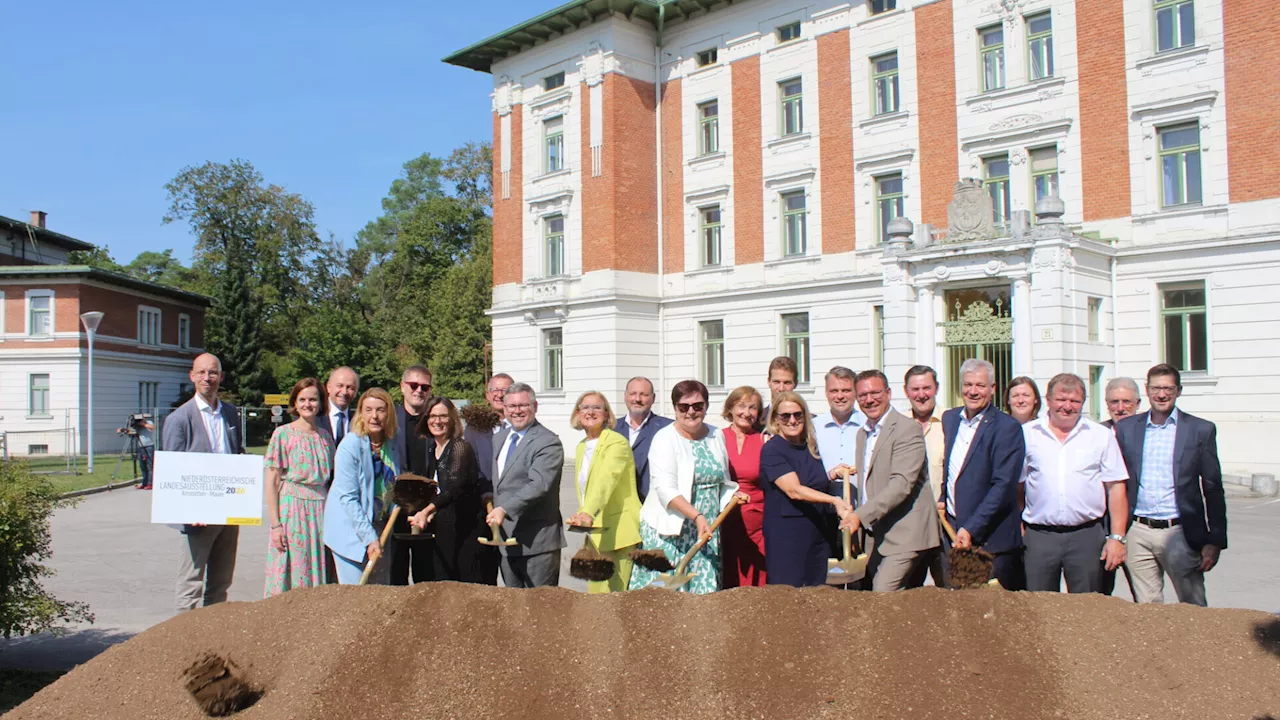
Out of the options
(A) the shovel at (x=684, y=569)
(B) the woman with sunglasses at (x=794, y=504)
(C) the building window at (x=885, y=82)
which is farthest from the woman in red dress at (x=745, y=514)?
(C) the building window at (x=885, y=82)

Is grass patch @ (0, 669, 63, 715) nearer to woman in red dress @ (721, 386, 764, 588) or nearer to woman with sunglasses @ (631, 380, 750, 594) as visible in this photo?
woman with sunglasses @ (631, 380, 750, 594)

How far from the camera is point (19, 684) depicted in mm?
6102

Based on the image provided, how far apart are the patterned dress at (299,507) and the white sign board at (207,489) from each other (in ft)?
0.71

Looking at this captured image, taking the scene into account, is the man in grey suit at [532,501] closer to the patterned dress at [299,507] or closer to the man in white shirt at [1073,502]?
the patterned dress at [299,507]

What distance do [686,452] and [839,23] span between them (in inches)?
903

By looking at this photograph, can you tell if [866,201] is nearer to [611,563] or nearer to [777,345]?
[777,345]

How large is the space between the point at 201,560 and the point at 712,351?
2325cm

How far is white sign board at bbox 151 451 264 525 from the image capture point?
21.1ft

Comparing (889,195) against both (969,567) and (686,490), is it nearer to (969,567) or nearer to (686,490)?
(686,490)

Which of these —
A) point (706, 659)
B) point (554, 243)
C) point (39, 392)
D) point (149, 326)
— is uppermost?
point (554, 243)

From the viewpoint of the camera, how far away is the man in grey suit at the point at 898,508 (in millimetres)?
5520

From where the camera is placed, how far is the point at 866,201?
25.6 m

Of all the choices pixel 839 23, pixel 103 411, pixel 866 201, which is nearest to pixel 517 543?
pixel 866 201

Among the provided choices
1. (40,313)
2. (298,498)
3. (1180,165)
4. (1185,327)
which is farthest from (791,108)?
(40,313)
